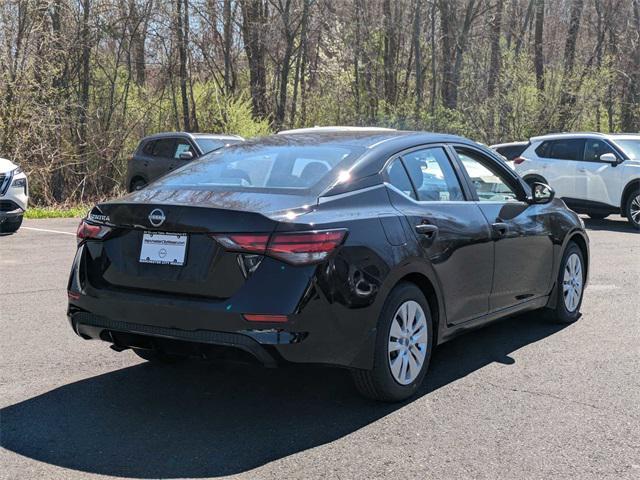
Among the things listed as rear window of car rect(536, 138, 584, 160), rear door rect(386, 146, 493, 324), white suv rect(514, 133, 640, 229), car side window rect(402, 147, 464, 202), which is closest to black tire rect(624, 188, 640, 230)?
white suv rect(514, 133, 640, 229)

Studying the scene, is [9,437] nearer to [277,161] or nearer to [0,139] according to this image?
[277,161]

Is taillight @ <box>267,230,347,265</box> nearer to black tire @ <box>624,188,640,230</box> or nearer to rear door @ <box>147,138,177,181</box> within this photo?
black tire @ <box>624,188,640,230</box>

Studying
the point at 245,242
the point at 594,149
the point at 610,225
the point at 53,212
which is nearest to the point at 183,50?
the point at 53,212

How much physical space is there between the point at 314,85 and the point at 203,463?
3187cm

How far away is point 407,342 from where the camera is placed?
→ 4777 mm

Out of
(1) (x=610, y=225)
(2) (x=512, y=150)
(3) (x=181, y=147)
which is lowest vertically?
(1) (x=610, y=225)

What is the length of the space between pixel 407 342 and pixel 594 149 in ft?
41.3

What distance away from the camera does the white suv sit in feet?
50.1

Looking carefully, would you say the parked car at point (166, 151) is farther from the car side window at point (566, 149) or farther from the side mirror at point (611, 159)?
the side mirror at point (611, 159)

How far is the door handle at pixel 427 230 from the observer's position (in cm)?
489

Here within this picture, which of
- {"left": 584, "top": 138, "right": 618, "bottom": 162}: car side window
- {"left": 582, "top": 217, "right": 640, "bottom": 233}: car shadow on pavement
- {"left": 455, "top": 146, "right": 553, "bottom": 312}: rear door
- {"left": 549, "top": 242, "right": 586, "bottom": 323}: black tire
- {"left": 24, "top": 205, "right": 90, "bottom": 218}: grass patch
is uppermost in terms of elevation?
{"left": 584, "top": 138, "right": 618, "bottom": 162}: car side window

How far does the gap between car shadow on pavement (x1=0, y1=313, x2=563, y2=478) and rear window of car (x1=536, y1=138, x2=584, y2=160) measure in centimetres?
1159

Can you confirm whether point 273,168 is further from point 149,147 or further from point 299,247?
point 149,147

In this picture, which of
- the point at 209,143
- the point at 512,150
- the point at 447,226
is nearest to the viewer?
the point at 447,226
